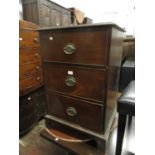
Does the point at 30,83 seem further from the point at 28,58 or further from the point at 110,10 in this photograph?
the point at 110,10

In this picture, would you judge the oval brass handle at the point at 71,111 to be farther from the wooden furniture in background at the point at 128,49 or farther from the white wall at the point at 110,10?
the white wall at the point at 110,10

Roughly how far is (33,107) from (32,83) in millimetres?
272

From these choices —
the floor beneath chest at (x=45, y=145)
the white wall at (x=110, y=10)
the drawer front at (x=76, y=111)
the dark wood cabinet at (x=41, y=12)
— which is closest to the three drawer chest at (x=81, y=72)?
the drawer front at (x=76, y=111)

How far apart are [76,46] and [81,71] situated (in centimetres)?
12

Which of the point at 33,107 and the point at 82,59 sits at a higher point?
the point at 82,59

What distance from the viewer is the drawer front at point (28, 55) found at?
4.14 ft

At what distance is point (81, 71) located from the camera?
2.18 feet

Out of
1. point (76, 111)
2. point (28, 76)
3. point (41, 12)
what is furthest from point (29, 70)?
point (76, 111)

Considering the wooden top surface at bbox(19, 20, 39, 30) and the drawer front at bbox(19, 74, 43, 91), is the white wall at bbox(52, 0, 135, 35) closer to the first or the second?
the wooden top surface at bbox(19, 20, 39, 30)

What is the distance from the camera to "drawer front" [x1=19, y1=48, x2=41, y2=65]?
126 centimetres

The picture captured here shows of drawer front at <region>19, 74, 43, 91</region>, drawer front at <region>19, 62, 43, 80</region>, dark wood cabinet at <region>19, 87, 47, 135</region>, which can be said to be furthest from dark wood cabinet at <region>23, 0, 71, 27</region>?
dark wood cabinet at <region>19, 87, 47, 135</region>
